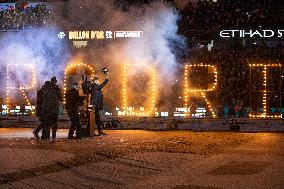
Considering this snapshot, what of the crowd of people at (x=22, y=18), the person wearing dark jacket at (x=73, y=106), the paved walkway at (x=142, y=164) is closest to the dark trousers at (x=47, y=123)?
the person wearing dark jacket at (x=73, y=106)

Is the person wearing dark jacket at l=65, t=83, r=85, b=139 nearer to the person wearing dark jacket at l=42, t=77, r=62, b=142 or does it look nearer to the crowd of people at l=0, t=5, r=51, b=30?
the person wearing dark jacket at l=42, t=77, r=62, b=142

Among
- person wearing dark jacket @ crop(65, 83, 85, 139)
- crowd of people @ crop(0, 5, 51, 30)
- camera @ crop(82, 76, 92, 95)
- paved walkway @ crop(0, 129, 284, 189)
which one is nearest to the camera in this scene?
paved walkway @ crop(0, 129, 284, 189)

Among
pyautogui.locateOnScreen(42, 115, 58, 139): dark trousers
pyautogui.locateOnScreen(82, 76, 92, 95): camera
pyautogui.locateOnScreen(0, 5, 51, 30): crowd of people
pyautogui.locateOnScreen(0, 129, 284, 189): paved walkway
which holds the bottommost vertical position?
pyautogui.locateOnScreen(0, 129, 284, 189): paved walkway

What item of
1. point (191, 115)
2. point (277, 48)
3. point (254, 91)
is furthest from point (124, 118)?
point (277, 48)

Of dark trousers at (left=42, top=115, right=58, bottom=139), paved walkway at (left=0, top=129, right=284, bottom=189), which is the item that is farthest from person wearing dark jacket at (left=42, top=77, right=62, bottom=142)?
paved walkway at (left=0, top=129, right=284, bottom=189)

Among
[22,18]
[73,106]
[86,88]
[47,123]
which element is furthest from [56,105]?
[22,18]

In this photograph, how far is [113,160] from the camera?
10.1 metres

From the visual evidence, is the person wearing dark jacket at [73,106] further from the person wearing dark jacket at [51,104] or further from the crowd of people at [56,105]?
the person wearing dark jacket at [51,104]

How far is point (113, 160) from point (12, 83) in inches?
557

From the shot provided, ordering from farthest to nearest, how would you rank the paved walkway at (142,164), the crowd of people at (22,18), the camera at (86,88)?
the crowd of people at (22,18), the camera at (86,88), the paved walkway at (142,164)

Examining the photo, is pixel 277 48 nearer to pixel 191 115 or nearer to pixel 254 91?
pixel 254 91

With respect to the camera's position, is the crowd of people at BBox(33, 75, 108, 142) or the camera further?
the camera

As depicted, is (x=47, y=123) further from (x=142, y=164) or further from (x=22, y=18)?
(x=22, y=18)

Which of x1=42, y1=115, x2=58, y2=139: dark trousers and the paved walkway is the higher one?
x1=42, y1=115, x2=58, y2=139: dark trousers
